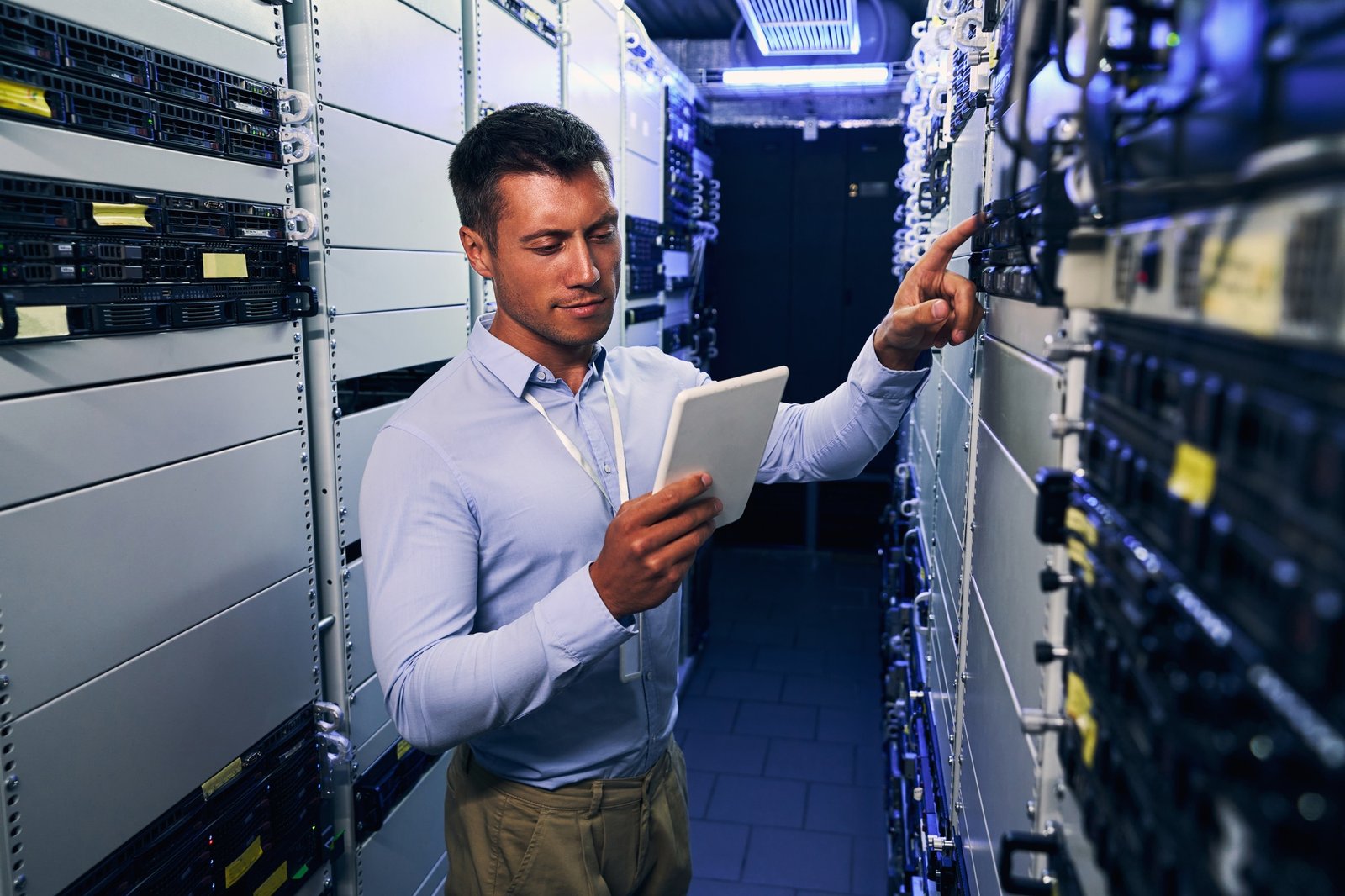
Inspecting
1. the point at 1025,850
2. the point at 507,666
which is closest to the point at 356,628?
the point at 507,666

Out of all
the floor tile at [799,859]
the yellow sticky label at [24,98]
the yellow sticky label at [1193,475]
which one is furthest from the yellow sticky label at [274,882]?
the yellow sticky label at [1193,475]

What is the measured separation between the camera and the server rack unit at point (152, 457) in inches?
52.7

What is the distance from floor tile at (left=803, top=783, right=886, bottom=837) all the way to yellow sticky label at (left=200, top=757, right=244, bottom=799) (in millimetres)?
2446

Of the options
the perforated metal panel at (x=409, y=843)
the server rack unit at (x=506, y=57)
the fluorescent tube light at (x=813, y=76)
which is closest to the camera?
the perforated metal panel at (x=409, y=843)

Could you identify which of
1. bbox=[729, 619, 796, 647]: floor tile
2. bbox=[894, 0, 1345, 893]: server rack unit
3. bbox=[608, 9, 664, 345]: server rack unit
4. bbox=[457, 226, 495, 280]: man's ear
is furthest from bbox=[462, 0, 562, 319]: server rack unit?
bbox=[729, 619, 796, 647]: floor tile

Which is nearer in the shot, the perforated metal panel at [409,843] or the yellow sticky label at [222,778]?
the yellow sticky label at [222,778]

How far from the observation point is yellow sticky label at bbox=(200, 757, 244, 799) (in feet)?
5.76

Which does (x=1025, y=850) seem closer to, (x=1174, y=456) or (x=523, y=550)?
(x=1174, y=456)

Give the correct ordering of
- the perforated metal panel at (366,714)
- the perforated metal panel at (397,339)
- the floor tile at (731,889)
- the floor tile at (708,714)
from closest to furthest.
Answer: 1. the perforated metal panel at (397,339)
2. the perforated metal panel at (366,714)
3. the floor tile at (731,889)
4. the floor tile at (708,714)

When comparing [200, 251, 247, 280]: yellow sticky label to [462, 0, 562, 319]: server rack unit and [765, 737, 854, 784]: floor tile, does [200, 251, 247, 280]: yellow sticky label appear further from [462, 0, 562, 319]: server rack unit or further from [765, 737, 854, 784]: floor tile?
[765, 737, 854, 784]: floor tile

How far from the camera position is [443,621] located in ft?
4.81

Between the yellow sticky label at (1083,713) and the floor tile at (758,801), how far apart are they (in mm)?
3023

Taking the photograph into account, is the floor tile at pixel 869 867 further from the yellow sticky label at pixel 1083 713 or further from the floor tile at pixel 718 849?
the yellow sticky label at pixel 1083 713

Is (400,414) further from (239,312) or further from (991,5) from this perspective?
(991,5)
